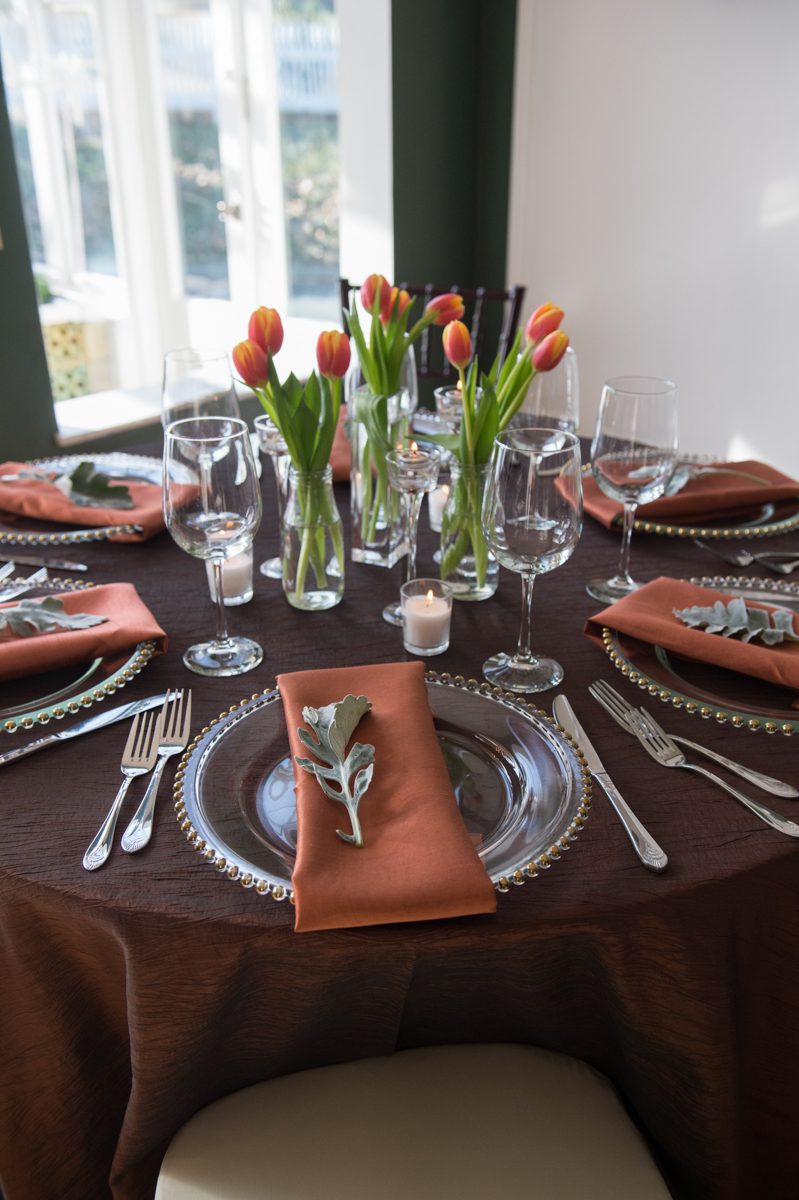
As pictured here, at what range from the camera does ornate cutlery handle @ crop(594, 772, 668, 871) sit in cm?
70

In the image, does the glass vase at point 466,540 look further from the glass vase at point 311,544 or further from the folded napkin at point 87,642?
the folded napkin at point 87,642

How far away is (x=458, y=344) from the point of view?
3.53 feet

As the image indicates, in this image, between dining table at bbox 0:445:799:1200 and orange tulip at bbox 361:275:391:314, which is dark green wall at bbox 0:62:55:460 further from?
dining table at bbox 0:445:799:1200

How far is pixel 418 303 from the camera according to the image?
10.6ft

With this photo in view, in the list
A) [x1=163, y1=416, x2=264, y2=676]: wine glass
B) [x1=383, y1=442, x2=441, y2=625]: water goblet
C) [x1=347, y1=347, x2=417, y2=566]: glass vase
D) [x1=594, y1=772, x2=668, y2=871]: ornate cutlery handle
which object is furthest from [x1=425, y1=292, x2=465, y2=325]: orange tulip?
[x1=594, y1=772, x2=668, y2=871]: ornate cutlery handle

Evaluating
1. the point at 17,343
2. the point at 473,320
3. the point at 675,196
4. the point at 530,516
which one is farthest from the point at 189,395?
the point at 675,196

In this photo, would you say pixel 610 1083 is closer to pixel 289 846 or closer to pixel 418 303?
pixel 289 846

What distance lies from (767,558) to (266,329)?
0.69m

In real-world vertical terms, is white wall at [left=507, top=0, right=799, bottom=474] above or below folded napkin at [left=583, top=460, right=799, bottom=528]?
above

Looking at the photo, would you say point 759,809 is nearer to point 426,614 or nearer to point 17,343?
point 426,614

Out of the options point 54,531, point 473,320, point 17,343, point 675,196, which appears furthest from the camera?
point 675,196

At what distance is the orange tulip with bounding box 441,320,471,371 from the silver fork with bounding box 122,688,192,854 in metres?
0.48

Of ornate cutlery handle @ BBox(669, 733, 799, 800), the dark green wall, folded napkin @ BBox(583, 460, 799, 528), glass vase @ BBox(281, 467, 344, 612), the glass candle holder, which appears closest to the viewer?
ornate cutlery handle @ BBox(669, 733, 799, 800)

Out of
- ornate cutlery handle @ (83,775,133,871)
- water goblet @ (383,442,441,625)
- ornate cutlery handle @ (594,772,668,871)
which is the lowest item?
ornate cutlery handle @ (83,775,133,871)
